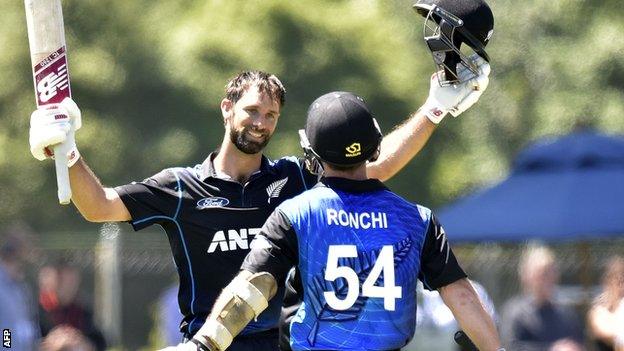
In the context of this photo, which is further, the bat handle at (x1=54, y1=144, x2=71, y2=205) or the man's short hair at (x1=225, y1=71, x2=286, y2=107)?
the man's short hair at (x1=225, y1=71, x2=286, y2=107)

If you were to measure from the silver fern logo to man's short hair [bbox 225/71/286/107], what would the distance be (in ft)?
1.31

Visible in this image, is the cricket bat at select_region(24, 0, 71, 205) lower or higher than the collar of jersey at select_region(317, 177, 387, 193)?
higher

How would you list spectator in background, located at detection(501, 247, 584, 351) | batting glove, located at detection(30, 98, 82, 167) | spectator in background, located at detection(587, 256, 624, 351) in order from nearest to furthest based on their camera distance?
batting glove, located at detection(30, 98, 82, 167) → spectator in background, located at detection(587, 256, 624, 351) → spectator in background, located at detection(501, 247, 584, 351)

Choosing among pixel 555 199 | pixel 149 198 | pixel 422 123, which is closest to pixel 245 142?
pixel 149 198

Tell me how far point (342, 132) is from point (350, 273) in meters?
0.59

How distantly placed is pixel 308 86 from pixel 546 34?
13.0 ft

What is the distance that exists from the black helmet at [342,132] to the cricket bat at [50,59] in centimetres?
117

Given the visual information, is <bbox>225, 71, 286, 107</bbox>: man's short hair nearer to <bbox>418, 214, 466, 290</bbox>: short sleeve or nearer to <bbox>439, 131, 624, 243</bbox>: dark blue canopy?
<bbox>418, 214, 466, 290</bbox>: short sleeve

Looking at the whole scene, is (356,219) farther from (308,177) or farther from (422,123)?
(422,123)

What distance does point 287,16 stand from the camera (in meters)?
21.5

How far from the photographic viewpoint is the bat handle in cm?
604

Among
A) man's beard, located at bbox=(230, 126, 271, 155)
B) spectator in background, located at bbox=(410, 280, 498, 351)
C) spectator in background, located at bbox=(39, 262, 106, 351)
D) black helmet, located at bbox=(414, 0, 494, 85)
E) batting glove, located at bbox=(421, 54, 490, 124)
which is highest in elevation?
black helmet, located at bbox=(414, 0, 494, 85)

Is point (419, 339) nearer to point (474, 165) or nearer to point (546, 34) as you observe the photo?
point (474, 165)

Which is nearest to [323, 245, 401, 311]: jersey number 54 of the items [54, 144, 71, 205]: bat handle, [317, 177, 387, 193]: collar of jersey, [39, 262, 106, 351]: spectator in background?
[317, 177, 387, 193]: collar of jersey
